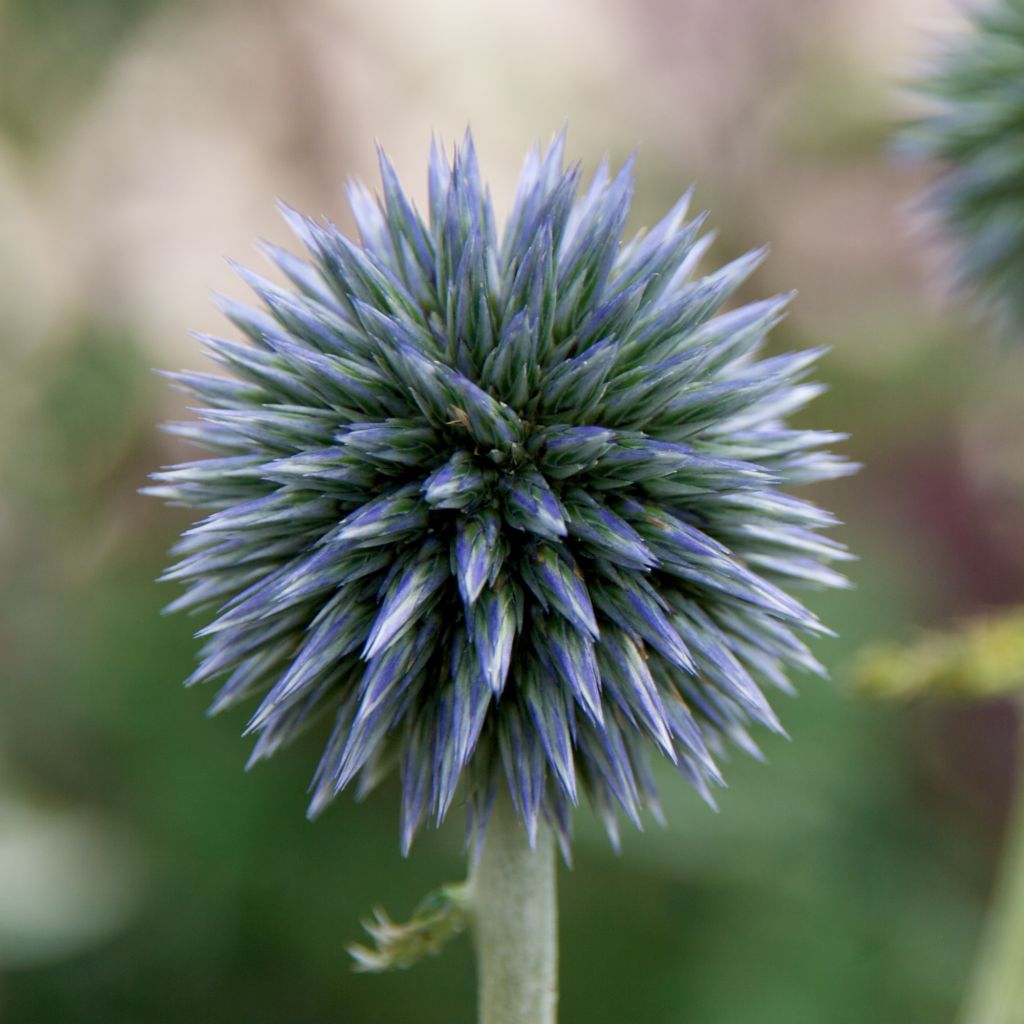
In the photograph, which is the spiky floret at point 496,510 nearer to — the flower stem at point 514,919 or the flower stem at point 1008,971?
the flower stem at point 514,919

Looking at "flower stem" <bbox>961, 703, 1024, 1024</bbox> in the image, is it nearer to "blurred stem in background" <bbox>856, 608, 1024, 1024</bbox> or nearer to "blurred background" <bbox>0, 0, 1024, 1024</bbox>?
"blurred stem in background" <bbox>856, 608, 1024, 1024</bbox>

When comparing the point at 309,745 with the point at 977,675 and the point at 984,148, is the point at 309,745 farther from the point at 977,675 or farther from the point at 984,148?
the point at 984,148

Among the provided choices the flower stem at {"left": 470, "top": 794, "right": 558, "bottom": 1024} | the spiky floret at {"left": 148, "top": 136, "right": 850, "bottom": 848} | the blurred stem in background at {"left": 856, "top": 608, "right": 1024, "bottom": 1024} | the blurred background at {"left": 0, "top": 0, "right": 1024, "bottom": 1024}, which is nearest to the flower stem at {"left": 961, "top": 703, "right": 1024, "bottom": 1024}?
the blurred stem in background at {"left": 856, "top": 608, "right": 1024, "bottom": 1024}

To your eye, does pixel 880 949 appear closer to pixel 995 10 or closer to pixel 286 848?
pixel 286 848

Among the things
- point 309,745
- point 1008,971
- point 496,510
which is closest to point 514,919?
point 496,510

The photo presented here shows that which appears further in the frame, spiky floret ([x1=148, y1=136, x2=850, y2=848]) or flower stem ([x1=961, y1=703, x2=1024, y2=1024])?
flower stem ([x1=961, y1=703, x2=1024, y2=1024])

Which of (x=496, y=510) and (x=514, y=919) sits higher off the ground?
(x=496, y=510)
